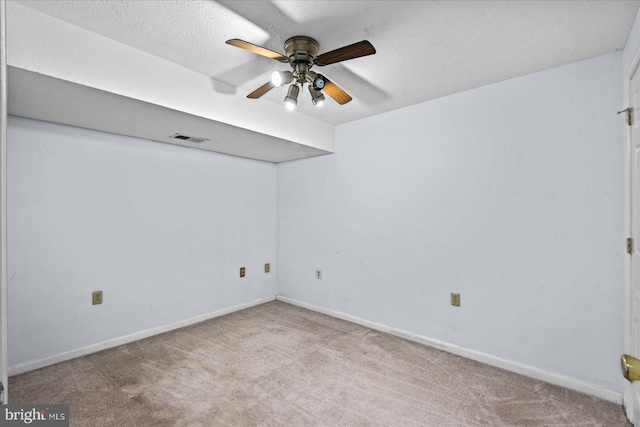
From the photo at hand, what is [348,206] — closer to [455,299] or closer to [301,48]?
[455,299]

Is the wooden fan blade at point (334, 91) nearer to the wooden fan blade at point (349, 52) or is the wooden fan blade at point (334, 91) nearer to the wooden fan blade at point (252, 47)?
the wooden fan blade at point (349, 52)

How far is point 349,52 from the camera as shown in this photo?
5.10 ft

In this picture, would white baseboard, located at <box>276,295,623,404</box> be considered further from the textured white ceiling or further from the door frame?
the textured white ceiling

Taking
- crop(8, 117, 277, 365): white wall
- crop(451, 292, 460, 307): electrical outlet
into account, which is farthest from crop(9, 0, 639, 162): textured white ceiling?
crop(451, 292, 460, 307): electrical outlet

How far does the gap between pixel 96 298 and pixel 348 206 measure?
252cm

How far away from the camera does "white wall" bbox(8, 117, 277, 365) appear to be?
2.29 meters

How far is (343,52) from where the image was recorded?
156cm

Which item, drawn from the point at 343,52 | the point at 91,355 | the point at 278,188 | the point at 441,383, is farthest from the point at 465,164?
the point at 91,355

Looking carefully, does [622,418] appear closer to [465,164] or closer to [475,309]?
[475,309]

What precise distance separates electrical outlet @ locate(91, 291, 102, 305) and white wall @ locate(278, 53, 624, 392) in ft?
7.47

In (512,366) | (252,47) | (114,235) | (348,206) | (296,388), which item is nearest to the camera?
(252,47)

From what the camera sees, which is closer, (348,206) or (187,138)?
(187,138)

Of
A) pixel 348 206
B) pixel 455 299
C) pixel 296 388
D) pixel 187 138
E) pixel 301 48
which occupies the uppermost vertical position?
pixel 301 48

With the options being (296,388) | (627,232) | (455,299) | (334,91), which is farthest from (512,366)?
(334,91)
